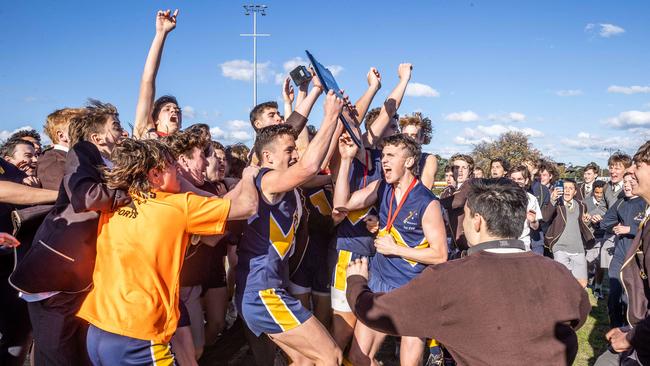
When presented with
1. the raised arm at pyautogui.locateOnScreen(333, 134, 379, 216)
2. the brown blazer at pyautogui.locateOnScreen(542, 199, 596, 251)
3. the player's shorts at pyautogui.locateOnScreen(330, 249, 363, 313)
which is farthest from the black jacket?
the brown blazer at pyautogui.locateOnScreen(542, 199, 596, 251)

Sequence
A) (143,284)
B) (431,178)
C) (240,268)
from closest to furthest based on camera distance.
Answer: (143,284) < (240,268) < (431,178)

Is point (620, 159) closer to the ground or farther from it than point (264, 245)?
farther from it

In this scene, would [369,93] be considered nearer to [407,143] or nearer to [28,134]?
[407,143]

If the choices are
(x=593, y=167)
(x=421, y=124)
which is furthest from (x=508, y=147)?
(x=421, y=124)

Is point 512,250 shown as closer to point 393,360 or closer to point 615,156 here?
point 393,360

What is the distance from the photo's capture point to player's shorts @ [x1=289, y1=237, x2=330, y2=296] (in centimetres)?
470

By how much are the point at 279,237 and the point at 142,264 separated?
4.00 ft

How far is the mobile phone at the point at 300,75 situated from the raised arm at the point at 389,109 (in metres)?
0.80

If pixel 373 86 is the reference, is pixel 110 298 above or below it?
below

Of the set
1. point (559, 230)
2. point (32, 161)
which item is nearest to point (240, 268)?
point (32, 161)

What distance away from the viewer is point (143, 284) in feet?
8.75

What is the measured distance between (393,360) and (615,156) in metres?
6.40

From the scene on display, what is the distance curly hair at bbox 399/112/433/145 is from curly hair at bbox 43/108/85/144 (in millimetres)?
3168

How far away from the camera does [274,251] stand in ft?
12.0
